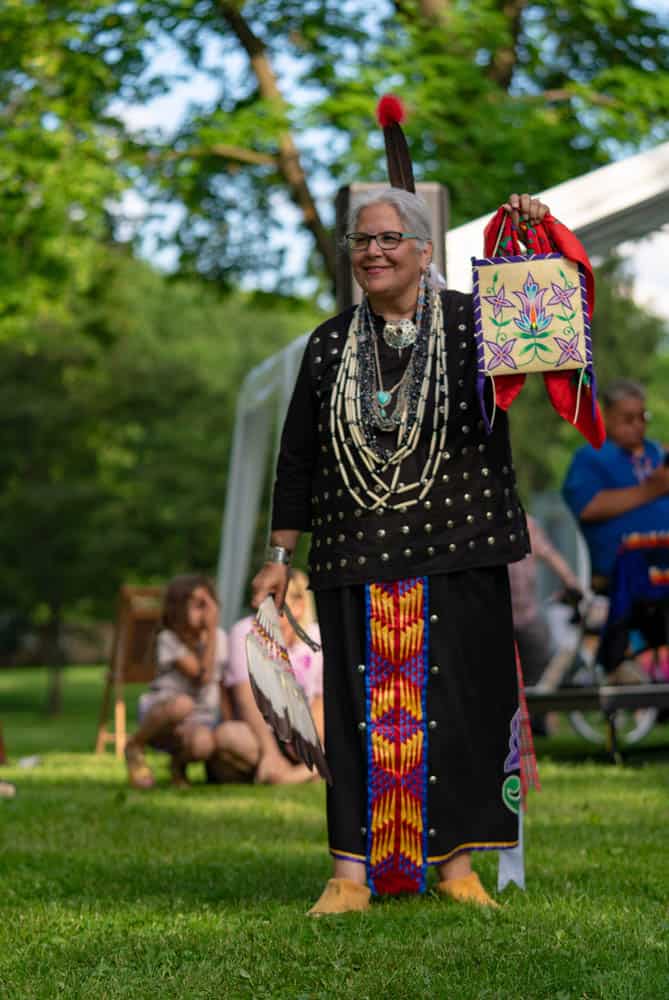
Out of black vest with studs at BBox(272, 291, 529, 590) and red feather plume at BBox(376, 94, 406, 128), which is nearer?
black vest with studs at BBox(272, 291, 529, 590)

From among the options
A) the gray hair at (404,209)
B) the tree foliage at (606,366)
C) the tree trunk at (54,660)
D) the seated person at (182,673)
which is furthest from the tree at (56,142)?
the tree foliage at (606,366)

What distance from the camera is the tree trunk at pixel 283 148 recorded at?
14.5 m

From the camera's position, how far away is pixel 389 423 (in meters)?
4.46

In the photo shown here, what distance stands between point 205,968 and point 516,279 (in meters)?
1.93

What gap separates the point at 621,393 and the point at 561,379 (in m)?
4.33

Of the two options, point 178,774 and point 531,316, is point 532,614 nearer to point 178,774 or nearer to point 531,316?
point 178,774

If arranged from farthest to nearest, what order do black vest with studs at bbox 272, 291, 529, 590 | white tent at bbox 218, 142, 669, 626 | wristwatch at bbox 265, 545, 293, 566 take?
white tent at bbox 218, 142, 669, 626
wristwatch at bbox 265, 545, 293, 566
black vest with studs at bbox 272, 291, 529, 590

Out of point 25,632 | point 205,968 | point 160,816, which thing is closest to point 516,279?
point 205,968

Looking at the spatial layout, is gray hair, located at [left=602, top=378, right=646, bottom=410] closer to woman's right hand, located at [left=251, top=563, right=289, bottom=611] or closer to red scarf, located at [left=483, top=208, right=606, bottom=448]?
red scarf, located at [left=483, top=208, right=606, bottom=448]

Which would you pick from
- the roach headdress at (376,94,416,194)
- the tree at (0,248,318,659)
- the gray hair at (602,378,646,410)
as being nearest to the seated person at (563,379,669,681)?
the gray hair at (602,378,646,410)

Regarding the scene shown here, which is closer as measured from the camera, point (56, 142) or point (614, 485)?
point (614, 485)

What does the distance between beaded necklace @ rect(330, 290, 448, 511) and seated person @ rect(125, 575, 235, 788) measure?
4254 mm

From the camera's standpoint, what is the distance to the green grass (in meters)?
3.57

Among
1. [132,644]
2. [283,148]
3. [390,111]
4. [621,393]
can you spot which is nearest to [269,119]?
[283,148]
